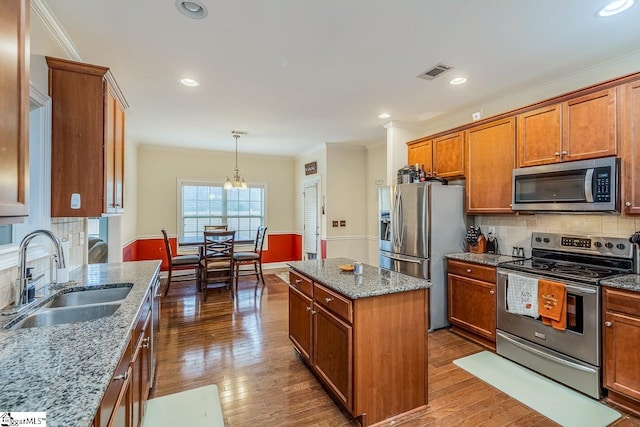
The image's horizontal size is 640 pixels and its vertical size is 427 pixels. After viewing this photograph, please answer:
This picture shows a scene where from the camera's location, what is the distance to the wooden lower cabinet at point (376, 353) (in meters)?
1.87

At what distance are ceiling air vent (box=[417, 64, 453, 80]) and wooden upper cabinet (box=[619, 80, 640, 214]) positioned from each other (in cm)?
131

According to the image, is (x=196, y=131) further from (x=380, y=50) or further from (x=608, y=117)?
(x=608, y=117)

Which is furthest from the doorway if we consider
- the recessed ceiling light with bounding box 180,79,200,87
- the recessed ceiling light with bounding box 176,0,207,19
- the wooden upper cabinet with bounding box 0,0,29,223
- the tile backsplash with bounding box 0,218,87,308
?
the wooden upper cabinet with bounding box 0,0,29,223

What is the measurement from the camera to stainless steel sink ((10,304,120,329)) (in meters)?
1.50

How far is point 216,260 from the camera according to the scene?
4660mm

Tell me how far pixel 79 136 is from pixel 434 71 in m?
2.90

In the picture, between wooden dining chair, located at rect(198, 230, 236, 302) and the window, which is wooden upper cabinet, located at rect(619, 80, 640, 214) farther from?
the window

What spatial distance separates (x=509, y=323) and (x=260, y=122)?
12.7 feet

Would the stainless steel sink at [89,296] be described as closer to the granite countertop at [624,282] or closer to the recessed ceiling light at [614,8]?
the granite countertop at [624,282]

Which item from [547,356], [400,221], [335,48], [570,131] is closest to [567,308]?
[547,356]

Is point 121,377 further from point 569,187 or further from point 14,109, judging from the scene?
point 569,187

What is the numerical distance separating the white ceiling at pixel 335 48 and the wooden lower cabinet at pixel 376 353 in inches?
73.5

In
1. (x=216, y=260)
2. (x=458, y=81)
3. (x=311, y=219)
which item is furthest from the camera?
(x=311, y=219)

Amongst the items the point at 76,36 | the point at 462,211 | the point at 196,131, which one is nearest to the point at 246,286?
the point at 196,131
